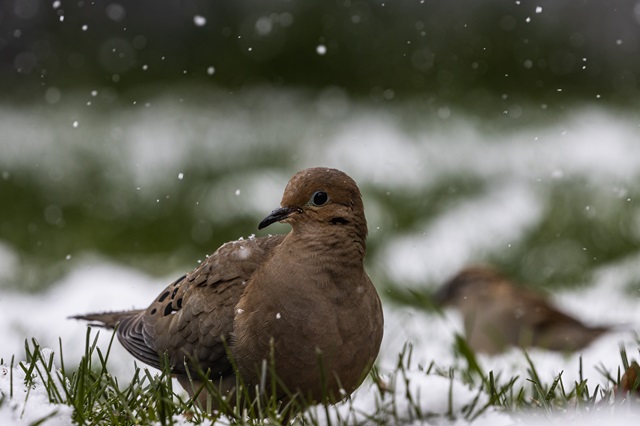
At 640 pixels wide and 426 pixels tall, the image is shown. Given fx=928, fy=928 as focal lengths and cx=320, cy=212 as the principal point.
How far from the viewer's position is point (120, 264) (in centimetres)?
627

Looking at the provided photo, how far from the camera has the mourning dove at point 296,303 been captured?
2.79 meters

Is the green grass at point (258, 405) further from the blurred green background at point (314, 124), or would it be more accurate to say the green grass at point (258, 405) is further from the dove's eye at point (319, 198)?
the blurred green background at point (314, 124)

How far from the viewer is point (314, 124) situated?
28.1 feet

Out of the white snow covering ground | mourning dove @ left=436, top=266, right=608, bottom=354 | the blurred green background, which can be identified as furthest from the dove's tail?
the blurred green background

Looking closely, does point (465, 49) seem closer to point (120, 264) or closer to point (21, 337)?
point (120, 264)

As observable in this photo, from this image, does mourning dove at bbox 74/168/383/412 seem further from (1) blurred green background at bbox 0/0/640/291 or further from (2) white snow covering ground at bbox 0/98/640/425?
(1) blurred green background at bbox 0/0/640/291

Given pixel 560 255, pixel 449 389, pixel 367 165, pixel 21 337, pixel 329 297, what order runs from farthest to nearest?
pixel 367 165 → pixel 560 255 → pixel 21 337 → pixel 329 297 → pixel 449 389

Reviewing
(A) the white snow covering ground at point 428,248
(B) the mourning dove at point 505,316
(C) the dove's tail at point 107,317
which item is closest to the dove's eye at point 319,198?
(A) the white snow covering ground at point 428,248

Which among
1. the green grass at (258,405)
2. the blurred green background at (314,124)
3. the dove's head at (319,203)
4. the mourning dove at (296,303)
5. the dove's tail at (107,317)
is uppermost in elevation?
the blurred green background at (314,124)

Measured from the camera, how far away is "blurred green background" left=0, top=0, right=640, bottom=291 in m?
6.52

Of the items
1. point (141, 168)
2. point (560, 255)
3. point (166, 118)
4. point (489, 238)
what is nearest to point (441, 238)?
point (489, 238)

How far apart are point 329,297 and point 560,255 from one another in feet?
11.8

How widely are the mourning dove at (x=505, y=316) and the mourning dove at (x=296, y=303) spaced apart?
1717mm

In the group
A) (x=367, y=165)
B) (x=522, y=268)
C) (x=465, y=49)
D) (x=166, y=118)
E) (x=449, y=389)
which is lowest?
(x=449, y=389)
